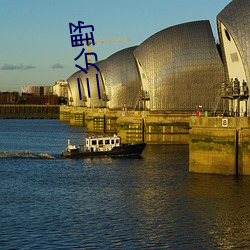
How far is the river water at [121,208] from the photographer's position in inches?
1235

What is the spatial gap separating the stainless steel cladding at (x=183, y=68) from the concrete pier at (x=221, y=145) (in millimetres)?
36850

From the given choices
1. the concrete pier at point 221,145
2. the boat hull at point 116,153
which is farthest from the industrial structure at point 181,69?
the concrete pier at point 221,145

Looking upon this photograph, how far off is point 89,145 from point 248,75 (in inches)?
744

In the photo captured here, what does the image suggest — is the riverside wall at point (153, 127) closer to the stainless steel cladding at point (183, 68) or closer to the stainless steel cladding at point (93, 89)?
the stainless steel cladding at point (183, 68)

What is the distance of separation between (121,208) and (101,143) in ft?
96.0

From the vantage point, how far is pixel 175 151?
240 ft

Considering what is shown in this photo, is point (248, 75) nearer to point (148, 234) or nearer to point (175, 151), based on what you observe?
point (175, 151)

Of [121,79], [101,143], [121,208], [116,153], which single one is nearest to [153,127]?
[101,143]

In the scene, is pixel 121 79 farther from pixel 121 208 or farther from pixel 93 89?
pixel 121 208

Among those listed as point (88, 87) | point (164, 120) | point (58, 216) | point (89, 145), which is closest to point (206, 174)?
point (58, 216)

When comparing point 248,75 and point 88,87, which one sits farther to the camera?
point 88,87

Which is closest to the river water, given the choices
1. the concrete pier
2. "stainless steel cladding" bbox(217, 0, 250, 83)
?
the concrete pier

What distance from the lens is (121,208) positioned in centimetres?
3828

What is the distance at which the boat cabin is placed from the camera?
6688 centimetres
